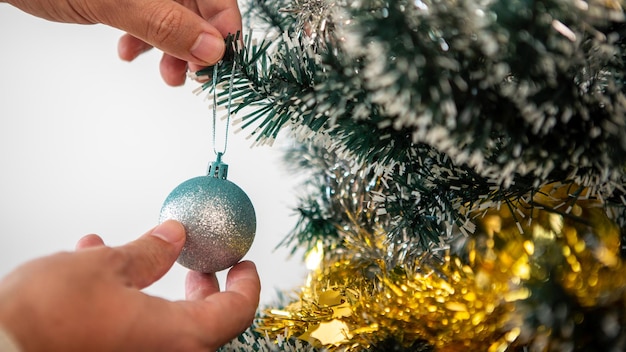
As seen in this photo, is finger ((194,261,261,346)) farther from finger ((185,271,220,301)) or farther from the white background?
the white background

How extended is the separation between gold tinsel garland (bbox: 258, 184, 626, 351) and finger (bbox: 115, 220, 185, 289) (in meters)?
0.15

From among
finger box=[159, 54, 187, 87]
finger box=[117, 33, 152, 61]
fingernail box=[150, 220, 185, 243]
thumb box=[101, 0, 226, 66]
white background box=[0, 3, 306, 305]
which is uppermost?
thumb box=[101, 0, 226, 66]

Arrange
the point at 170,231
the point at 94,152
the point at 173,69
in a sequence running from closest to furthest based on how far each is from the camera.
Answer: the point at 170,231
the point at 173,69
the point at 94,152

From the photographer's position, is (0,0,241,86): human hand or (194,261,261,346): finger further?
(0,0,241,86): human hand

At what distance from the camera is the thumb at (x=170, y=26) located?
0.49 metres

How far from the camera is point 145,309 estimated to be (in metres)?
0.33

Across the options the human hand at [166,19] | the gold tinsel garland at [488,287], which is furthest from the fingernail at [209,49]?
the gold tinsel garland at [488,287]

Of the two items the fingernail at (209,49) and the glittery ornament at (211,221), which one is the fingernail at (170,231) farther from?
the fingernail at (209,49)

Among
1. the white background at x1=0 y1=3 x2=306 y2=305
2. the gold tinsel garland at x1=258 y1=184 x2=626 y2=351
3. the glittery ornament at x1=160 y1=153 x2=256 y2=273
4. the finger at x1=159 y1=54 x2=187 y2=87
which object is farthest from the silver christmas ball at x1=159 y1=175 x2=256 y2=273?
the white background at x1=0 y1=3 x2=306 y2=305

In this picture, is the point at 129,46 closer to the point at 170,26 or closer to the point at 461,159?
the point at 170,26

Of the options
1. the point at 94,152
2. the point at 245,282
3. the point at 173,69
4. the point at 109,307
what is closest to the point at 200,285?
the point at 245,282

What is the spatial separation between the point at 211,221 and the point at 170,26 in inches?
7.7

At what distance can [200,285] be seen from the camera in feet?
1.60

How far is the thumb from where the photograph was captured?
49cm
